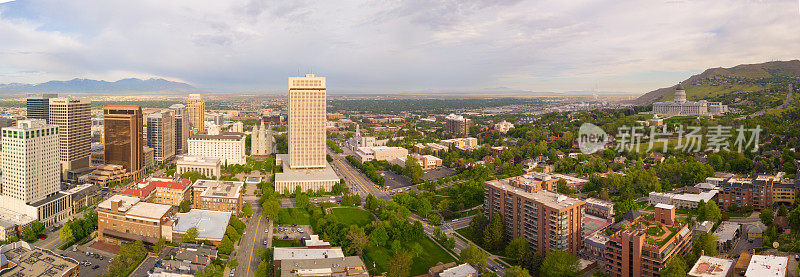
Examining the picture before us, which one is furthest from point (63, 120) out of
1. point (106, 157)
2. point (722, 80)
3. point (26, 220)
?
point (722, 80)

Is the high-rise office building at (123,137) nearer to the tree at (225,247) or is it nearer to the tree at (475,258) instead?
the tree at (225,247)

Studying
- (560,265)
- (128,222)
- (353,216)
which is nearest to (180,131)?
(128,222)

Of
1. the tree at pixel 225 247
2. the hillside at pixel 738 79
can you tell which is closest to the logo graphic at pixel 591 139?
the hillside at pixel 738 79

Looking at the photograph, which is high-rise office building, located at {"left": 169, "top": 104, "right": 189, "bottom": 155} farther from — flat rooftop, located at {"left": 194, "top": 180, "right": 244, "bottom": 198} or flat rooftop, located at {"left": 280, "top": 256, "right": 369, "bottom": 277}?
flat rooftop, located at {"left": 280, "top": 256, "right": 369, "bottom": 277}

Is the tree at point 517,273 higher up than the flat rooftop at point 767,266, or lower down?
lower down

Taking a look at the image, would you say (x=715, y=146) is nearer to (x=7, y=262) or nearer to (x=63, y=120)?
(x=7, y=262)

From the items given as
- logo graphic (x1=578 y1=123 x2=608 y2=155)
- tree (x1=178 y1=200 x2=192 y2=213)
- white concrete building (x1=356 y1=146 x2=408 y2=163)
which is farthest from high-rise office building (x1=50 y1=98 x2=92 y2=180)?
logo graphic (x1=578 y1=123 x2=608 y2=155)
